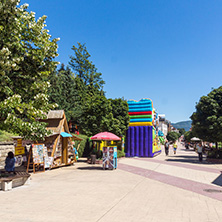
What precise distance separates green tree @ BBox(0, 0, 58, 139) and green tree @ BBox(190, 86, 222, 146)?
14.6 m

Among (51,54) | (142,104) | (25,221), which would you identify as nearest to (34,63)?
(51,54)

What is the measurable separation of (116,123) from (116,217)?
807 inches

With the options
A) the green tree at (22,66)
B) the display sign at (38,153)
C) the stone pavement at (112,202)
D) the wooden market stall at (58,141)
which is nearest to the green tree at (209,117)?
the stone pavement at (112,202)

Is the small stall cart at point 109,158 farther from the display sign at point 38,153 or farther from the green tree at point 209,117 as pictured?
the green tree at point 209,117

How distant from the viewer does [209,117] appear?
2078 cm

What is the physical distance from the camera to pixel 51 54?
11.3 meters

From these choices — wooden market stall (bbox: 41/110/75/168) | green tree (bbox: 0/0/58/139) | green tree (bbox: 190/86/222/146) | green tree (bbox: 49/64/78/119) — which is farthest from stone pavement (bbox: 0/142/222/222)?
green tree (bbox: 49/64/78/119)

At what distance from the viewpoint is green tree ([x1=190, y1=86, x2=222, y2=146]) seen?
67.7 ft

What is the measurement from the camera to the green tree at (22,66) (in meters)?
9.30

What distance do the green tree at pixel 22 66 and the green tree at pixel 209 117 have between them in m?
14.6

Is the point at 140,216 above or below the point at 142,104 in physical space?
below

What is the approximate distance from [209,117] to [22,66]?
15.9 meters

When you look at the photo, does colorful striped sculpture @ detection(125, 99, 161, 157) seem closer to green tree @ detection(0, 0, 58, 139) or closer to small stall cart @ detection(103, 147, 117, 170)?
small stall cart @ detection(103, 147, 117, 170)

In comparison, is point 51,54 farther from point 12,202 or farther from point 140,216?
point 140,216
